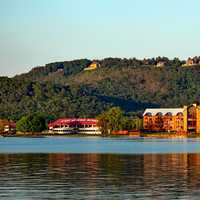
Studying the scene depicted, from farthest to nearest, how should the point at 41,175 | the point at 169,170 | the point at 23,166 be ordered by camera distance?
the point at 23,166, the point at 169,170, the point at 41,175

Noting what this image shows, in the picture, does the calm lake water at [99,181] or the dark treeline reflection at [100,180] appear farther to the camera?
the dark treeline reflection at [100,180]

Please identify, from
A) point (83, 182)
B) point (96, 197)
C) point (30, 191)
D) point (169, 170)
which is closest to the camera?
point (96, 197)

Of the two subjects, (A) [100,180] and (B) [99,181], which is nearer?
(B) [99,181]

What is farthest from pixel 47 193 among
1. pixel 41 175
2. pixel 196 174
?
pixel 196 174

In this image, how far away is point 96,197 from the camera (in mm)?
41781

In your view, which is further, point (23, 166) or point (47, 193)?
point (23, 166)

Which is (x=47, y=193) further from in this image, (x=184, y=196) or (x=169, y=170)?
(x=169, y=170)

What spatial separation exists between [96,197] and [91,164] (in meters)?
27.2

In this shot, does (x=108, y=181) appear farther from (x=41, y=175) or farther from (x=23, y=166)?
(x=23, y=166)

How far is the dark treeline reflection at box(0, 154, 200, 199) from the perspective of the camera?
143 ft

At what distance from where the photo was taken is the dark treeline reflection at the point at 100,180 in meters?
43.5

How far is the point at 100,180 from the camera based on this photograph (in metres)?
51.1

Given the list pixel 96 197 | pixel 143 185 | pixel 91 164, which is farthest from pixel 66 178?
pixel 91 164

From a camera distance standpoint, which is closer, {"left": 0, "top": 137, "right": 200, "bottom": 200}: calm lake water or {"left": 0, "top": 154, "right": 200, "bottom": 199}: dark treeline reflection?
{"left": 0, "top": 137, "right": 200, "bottom": 200}: calm lake water
